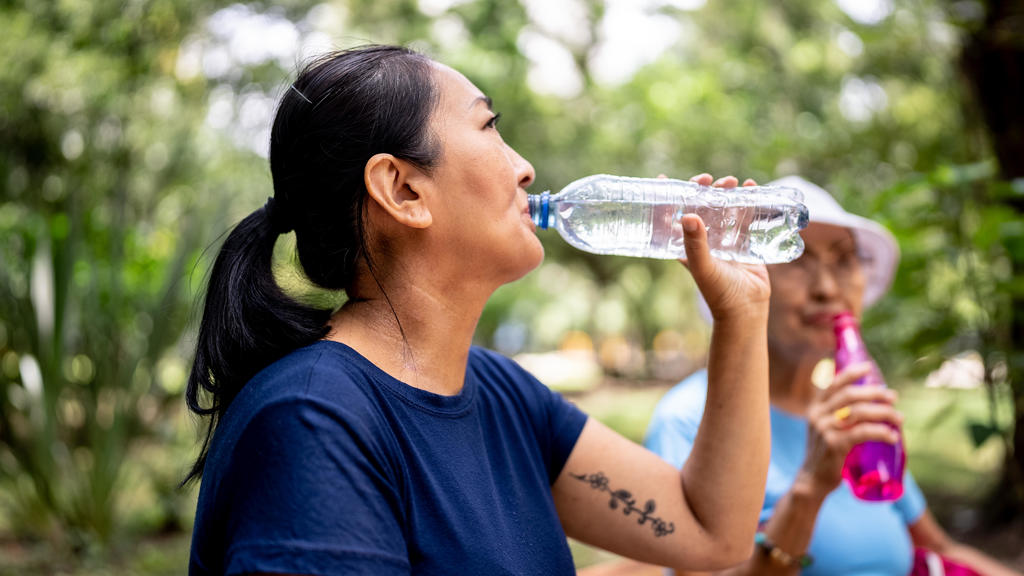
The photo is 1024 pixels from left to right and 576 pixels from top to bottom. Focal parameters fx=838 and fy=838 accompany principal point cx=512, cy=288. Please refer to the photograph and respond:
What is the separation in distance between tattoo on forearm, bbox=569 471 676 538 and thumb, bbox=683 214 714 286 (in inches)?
17.6

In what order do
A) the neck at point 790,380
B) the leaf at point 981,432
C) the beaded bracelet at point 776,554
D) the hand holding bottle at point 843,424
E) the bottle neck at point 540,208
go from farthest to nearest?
1. the leaf at point 981,432
2. the neck at point 790,380
3. the beaded bracelet at point 776,554
4. the hand holding bottle at point 843,424
5. the bottle neck at point 540,208

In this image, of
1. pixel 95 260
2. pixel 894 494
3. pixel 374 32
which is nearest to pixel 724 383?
pixel 894 494

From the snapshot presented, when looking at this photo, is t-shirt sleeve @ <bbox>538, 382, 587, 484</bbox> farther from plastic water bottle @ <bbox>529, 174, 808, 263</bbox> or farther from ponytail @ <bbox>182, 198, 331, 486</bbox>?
ponytail @ <bbox>182, 198, 331, 486</bbox>

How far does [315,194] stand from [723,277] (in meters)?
0.73

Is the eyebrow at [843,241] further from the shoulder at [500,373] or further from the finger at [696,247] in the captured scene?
the shoulder at [500,373]

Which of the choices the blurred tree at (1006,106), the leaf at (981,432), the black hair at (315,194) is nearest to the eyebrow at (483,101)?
the black hair at (315,194)

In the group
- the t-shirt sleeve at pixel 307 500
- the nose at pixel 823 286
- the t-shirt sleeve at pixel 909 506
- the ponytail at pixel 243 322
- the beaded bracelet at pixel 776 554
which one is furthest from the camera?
the t-shirt sleeve at pixel 909 506

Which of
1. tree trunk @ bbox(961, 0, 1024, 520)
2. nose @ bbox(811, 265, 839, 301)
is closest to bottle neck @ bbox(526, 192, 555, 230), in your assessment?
nose @ bbox(811, 265, 839, 301)

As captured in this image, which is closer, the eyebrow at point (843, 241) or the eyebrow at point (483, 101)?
the eyebrow at point (483, 101)

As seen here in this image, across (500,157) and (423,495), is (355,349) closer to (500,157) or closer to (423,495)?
(423,495)

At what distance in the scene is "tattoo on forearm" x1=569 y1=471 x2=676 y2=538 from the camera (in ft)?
5.29

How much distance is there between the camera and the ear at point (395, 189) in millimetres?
1317

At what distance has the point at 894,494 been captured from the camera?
1823 millimetres

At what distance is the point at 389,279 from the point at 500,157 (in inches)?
10.7
